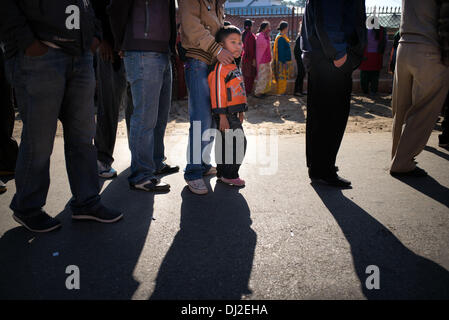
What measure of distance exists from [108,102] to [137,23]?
100 centimetres

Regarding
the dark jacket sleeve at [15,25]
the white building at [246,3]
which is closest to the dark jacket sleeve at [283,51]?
the dark jacket sleeve at [15,25]

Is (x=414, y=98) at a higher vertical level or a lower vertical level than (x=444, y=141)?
higher

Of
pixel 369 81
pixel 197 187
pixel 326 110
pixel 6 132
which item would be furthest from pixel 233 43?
pixel 369 81

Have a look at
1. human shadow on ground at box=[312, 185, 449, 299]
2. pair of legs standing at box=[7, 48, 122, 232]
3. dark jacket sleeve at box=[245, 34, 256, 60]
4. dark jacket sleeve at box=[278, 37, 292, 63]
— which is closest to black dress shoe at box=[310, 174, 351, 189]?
human shadow on ground at box=[312, 185, 449, 299]

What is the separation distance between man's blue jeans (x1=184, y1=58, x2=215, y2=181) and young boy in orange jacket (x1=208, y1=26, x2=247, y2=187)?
0.06 metres

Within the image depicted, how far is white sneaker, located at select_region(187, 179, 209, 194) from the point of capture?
2.87 meters

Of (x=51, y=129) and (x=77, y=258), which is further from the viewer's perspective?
(x=51, y=129)

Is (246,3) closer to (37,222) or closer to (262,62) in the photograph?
(262,62)

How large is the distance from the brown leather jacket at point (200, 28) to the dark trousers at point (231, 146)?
1.86 ft

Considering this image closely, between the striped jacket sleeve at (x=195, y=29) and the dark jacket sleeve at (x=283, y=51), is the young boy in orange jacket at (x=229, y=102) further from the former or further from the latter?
the dark jacket sleeve at (x=283, y=51)

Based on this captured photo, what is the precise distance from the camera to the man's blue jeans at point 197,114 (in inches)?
112

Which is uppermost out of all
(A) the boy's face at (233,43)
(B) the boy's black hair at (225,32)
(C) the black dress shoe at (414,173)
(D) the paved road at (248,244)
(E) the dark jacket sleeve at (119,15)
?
(E) the dark jacket sleeve at (119,15)

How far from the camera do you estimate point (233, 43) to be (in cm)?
277
